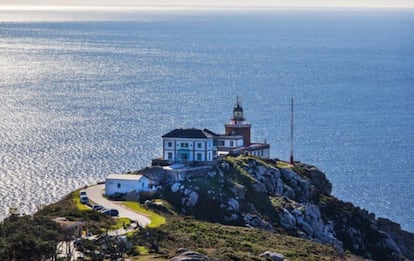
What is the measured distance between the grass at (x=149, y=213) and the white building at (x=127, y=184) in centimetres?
181

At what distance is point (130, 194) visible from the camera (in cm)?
9019

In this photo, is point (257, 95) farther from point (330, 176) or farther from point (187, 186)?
point (187, 186)

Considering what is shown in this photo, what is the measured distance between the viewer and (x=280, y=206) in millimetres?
92312

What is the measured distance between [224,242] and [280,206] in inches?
719

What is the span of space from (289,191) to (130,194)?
14986 mm

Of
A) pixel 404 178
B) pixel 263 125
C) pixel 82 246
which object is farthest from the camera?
pixel 263 125

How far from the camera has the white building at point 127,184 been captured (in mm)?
90500

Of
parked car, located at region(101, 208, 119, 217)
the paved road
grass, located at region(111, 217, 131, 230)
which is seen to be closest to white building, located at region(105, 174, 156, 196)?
the paved road

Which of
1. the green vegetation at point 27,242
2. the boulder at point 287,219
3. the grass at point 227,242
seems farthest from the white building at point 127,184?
the green vegetation at point 27,242

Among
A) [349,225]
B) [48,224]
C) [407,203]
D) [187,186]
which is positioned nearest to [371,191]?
[407,203]

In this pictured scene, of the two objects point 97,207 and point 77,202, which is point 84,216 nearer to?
point 97,207

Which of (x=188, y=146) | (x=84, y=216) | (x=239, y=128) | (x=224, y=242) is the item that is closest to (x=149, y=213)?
(x=84, y=216)

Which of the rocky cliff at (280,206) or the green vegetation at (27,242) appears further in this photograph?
the rocky cliff at (280,206)

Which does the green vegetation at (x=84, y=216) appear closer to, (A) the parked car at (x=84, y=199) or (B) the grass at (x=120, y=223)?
(B) the grass at (x=120, y=223)
